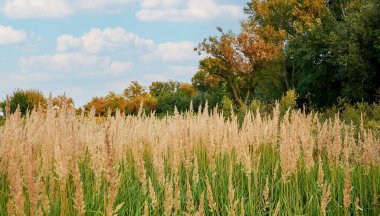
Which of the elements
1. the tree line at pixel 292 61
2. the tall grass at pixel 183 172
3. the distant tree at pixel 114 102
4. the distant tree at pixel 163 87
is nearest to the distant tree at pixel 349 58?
the tree line at pixel 292 61

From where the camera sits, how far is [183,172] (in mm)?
5023

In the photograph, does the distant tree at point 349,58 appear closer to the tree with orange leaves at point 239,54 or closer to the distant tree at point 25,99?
the tree with orange leaves at point 239,54

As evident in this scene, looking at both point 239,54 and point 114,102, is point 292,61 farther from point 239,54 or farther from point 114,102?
point 114,102

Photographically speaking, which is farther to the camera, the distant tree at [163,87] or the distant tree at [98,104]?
the distant tree at [163,87]

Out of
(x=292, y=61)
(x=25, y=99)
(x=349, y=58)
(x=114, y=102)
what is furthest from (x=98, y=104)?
(x=349, y=58)

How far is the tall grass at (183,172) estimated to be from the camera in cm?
257

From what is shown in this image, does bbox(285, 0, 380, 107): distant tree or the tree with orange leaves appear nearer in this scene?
bbox(285, 0, 380, 107): distant tree

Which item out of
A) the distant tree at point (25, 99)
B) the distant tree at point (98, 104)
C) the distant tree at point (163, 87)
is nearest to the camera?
the distant tree at point (25, 99)

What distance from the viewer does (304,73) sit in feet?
84.6

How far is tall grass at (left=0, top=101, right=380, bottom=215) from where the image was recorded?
257 centimetres

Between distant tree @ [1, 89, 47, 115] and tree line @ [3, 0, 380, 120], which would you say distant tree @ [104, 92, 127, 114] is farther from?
distant tree @ [1, 89, 47, 115]

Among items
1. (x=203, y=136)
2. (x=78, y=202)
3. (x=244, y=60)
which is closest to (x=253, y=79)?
(x=244, y=60)

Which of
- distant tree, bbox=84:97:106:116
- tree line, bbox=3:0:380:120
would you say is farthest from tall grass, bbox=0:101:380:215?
distant tree, bbox=84:97:106:116

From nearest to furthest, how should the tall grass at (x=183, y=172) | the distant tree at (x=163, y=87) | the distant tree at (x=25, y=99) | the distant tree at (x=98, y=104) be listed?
the tall grass at (x=183, y=172), the distant tree at (x=25, y=99), the distant tree at (x=98, y=104), the distant tree at (x=163, y=87)
